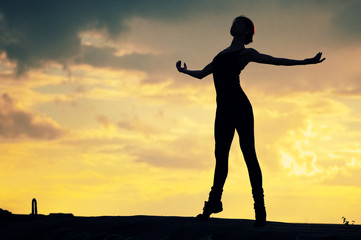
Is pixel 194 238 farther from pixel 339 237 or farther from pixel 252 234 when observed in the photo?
pixel 339 237

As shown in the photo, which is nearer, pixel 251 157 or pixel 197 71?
pixel 251 157

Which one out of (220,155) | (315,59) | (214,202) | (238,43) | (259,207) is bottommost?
(259,207)

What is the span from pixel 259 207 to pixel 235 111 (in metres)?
1.64

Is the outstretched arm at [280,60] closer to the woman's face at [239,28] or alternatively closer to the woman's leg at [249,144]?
the woman's face at [239,28]

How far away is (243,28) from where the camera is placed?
35.6 ft

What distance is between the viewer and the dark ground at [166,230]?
8.90m

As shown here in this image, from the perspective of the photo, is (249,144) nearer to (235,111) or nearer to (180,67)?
(235,111)

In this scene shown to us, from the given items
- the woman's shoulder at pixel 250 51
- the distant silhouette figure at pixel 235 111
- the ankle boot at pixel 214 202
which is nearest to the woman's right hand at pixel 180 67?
the distant silhouette figure at pixel 235 111

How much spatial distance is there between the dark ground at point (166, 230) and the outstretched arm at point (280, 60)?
263 cm

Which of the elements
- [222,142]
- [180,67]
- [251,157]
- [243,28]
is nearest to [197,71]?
[180,67]

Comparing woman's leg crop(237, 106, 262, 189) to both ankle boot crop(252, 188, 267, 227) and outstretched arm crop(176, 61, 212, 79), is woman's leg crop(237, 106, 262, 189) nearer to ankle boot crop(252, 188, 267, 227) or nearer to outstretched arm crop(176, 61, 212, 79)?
ankle boot crop(252, 188, 267, 227)

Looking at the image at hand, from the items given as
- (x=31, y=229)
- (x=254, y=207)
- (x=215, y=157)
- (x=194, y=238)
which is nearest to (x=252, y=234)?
(x=194, y=238)

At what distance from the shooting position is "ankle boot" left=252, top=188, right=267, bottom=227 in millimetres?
10289

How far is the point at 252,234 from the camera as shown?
8.84 meters
